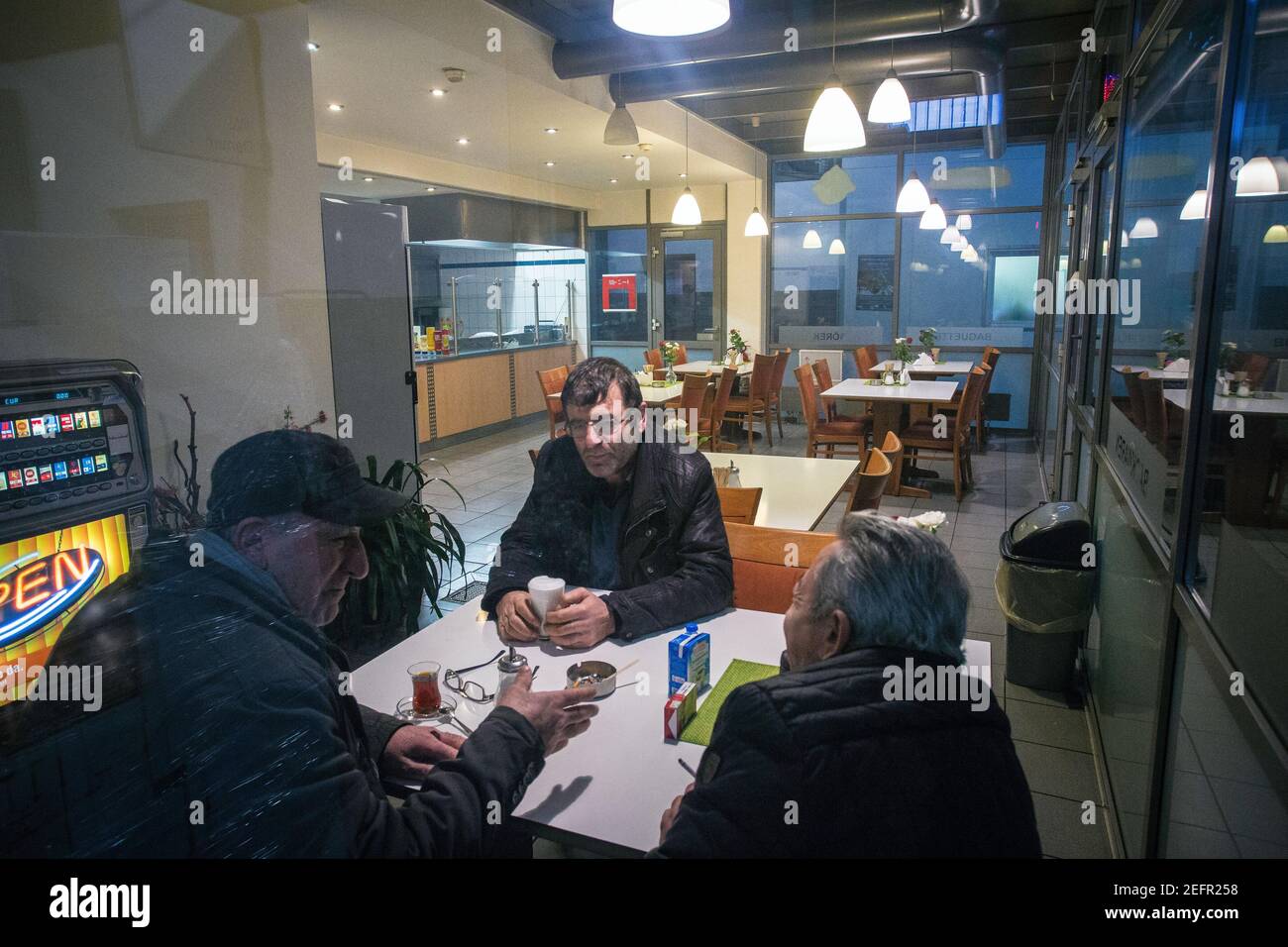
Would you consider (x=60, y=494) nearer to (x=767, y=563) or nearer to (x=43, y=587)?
(x=43, y=587)

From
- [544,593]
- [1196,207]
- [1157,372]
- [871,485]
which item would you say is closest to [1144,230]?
[1157,372]

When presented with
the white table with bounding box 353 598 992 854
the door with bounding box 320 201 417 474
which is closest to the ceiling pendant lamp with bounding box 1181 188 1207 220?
the white table with bounding box 353 598 992 854

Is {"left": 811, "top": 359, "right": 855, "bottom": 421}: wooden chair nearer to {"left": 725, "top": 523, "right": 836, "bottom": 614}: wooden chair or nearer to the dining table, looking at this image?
the dining table

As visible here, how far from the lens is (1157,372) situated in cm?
200

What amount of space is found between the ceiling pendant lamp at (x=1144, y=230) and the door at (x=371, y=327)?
296 cm

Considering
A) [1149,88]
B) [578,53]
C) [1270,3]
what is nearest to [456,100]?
[578,53]

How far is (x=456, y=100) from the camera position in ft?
15.8

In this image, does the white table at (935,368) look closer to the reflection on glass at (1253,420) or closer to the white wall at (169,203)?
the white wall at (169,203)

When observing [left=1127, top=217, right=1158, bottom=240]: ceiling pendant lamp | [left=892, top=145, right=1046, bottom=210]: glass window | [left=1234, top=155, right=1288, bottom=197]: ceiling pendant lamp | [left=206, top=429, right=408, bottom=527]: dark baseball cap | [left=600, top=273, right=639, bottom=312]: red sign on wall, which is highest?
[left=892, top=145, right=1046, bottom=210]: glass window

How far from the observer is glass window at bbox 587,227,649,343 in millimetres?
8656

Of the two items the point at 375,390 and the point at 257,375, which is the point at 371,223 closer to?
the point at 375,390

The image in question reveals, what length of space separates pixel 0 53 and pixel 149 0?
0.57 m

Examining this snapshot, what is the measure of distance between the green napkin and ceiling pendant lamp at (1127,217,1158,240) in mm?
1861
